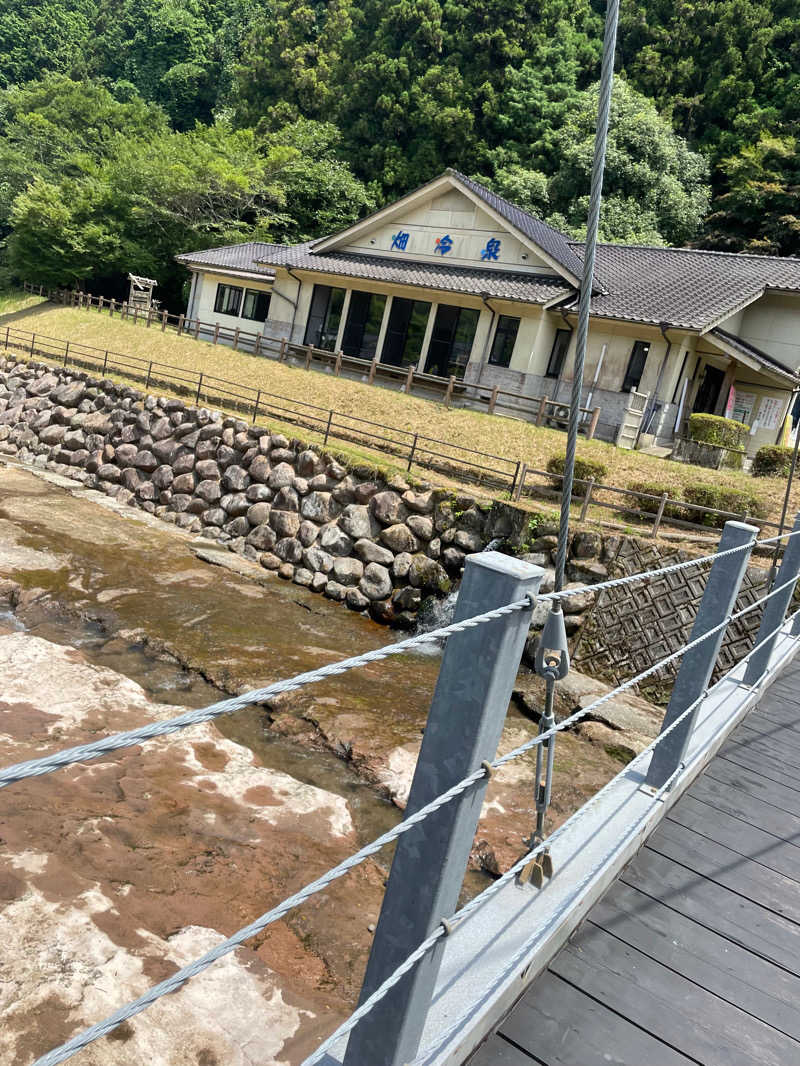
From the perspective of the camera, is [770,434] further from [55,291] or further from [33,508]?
[55,291]

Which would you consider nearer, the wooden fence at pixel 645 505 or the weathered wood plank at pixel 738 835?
the weathered wood plank at pixel 738 835

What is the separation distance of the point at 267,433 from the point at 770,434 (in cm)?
1449

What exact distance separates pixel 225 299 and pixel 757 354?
66.8 ft

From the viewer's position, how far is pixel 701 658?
306cm

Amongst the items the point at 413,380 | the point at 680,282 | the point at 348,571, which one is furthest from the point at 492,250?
the point at 348,571

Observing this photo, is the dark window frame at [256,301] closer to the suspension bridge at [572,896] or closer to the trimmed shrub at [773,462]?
the trimmed shrub at [773,462]

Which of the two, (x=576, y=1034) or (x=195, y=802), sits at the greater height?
(x=576, y=1034)

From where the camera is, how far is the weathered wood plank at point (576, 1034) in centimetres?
192

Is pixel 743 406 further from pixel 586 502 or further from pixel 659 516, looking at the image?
pixel 659 516

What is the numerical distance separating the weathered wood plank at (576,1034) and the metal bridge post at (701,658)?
1.21m

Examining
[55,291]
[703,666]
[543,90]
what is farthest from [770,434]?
[55,291]

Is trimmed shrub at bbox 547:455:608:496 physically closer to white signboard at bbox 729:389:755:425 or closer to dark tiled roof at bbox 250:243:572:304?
dark tiled roof at bbox 250:243:572:304

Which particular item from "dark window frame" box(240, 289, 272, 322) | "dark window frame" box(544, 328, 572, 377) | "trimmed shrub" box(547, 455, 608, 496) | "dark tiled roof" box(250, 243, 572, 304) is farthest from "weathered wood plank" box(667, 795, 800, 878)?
"dark window frame" box(240, 289, 272, 322)

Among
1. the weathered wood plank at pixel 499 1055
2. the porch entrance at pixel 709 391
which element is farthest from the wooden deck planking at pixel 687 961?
the porch entrance at pixel 709 391
